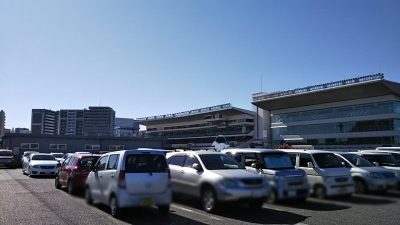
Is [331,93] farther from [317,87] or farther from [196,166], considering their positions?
[196,166]

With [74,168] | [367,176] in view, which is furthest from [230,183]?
[74,168]

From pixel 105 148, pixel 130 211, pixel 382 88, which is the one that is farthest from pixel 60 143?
pixel 382 88

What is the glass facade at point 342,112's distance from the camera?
84.2 meters

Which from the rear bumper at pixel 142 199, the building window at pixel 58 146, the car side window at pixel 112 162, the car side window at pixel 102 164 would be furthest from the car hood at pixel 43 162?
the building window at pixel 58 146

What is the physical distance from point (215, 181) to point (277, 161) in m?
2.64

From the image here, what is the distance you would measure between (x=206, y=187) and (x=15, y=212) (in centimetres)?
646

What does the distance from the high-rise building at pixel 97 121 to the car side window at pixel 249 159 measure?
4991 cm

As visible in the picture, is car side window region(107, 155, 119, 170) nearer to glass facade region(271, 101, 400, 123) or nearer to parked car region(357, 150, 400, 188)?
parked car region(357, 150, 400, 188)

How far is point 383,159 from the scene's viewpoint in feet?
61.5

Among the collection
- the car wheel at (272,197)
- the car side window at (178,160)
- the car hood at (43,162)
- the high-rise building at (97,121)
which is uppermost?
the high-rise building at (97,121)

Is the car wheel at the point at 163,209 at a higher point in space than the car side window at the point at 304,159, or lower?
lower

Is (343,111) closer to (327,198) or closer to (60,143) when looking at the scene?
(60,143)

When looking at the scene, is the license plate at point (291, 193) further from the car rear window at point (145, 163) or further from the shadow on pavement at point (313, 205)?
the car rear window at point (145, 163)

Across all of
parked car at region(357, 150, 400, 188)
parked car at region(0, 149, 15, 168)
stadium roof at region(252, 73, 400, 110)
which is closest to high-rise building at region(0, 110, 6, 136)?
stadium roof at region(252, 73, 400, 110)
